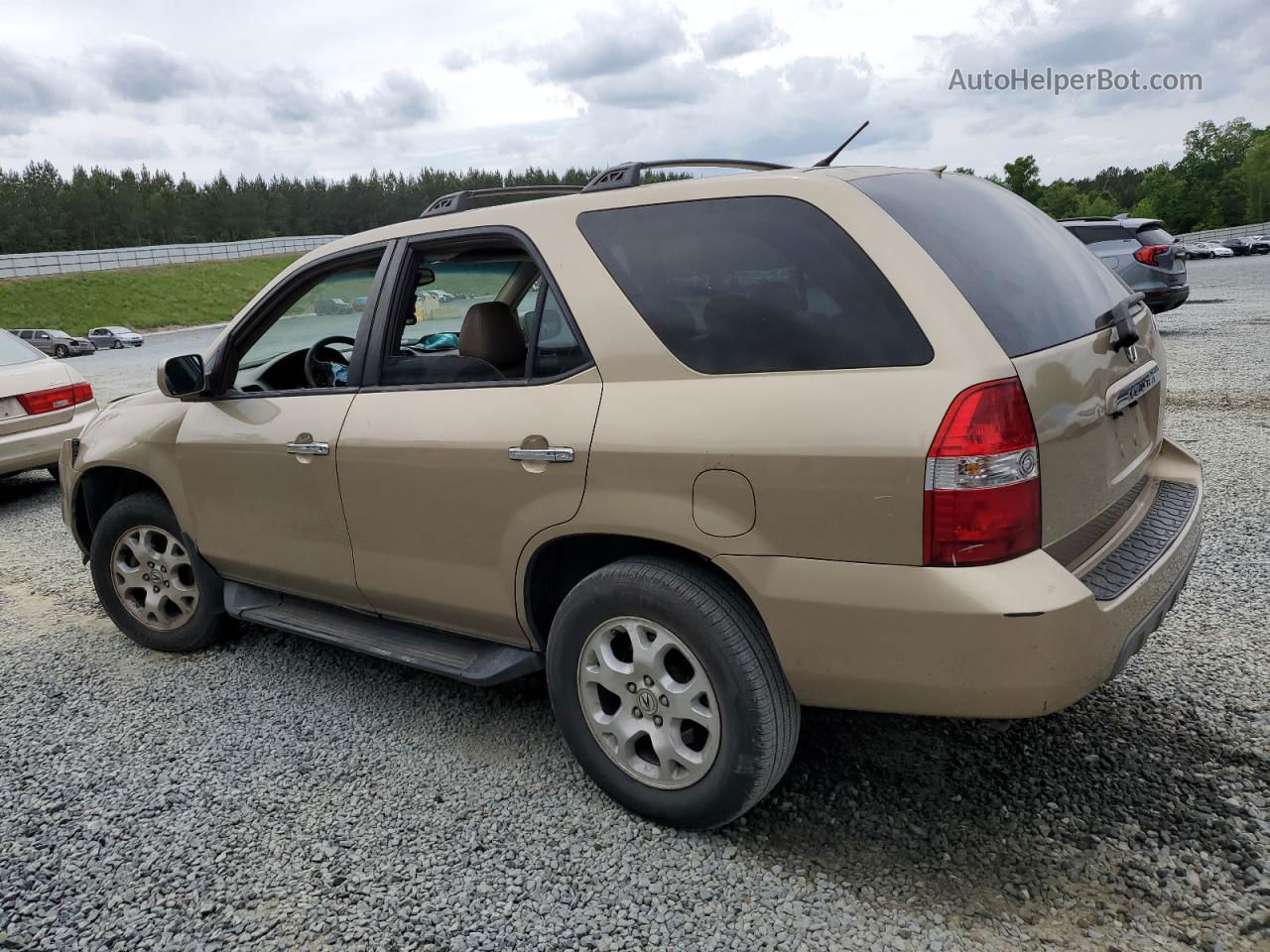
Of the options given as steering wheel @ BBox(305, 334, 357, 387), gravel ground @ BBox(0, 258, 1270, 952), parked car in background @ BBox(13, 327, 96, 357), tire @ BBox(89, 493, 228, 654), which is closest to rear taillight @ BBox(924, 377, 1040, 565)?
gravel ground @ BBox(0, 258, 1270, 952)

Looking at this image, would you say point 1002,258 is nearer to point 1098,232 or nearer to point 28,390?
point 28,390

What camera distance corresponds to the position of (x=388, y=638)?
3424mm

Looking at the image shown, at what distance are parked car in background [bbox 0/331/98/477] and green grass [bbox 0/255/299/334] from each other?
4482cm

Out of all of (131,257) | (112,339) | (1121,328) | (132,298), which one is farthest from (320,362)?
(131,257)

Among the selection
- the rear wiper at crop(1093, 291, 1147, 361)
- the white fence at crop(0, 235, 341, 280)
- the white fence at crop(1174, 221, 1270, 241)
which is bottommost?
the white fence at crop(1174, 221, 1270, 241)

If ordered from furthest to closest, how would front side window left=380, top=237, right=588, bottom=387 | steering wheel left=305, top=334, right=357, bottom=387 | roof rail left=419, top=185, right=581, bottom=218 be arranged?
steering wheel left=305, top=334, right=357, bottom=387
roof rail left=419, top=185, right=581, bottom=218
front side window left=380, top=237, right=588, bottom=387

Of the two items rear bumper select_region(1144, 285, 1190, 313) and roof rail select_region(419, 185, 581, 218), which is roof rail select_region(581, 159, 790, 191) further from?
rear bumper select_region(1144, 285, 1190, 313)

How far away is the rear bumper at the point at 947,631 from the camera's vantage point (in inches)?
85.7

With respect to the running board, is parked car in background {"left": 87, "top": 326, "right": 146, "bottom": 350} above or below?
above

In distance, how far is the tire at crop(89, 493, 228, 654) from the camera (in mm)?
4148

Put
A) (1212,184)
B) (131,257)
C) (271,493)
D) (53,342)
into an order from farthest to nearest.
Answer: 1. (1212,184)
2. (131,257)
3. (53,342)
4. (271,493)

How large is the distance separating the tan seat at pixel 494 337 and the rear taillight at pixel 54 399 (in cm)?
591

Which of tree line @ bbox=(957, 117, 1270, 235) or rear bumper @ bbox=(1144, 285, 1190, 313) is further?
tree line @ bbox=(957, 117, 1270, 235)

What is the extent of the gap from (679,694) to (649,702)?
0.12 m
